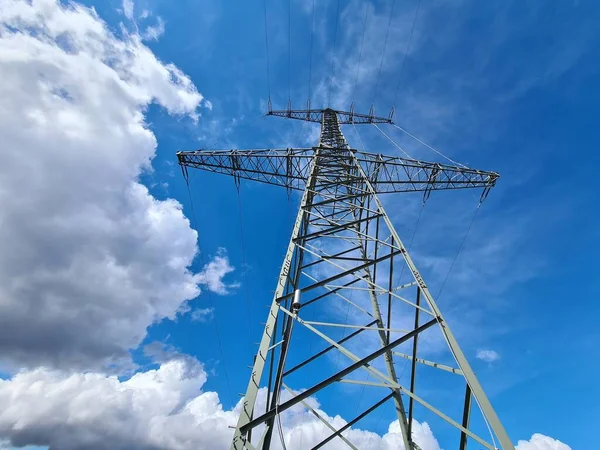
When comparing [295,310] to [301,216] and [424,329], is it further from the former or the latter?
[301,216]

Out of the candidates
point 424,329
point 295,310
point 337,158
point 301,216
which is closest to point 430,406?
point 424,329

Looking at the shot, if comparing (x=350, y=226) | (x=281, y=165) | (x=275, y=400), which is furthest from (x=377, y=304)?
(x=281, y=165)

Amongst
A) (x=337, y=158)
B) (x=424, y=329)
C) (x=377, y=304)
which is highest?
(x=337, y=158)

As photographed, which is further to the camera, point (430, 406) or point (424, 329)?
point (424, 329)

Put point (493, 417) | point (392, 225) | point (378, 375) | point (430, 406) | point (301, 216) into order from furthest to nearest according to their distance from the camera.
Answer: point (301, 216) → point (392, 225) → point (378, 375) → point (430, 406) → point (493, 417)

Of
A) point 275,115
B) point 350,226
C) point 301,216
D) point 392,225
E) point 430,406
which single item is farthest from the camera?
point 275,115

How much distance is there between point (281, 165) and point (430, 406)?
1087cm

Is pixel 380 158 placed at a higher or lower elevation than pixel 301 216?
higher

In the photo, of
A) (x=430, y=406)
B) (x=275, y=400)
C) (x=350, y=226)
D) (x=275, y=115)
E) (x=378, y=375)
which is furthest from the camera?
(x=275, y=115)

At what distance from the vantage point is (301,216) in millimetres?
8516

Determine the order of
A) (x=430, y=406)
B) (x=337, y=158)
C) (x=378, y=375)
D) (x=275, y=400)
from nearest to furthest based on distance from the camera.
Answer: (x=430, y=406) → (x=378, y=375) → (x=275, y=400) → (x=337, y=158)

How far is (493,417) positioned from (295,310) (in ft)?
10.9

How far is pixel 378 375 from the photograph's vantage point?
17.0ft

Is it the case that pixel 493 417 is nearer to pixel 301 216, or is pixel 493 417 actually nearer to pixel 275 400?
pixel 275 400
